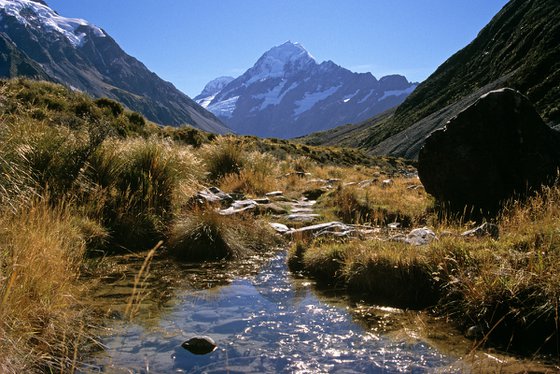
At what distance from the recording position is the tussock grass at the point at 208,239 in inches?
336

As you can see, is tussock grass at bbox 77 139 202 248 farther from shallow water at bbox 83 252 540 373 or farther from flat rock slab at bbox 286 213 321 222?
flat rock slab at bbox 286 213 321 222

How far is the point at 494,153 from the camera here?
37.6 ft

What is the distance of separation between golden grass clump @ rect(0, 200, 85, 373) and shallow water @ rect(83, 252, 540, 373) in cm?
36

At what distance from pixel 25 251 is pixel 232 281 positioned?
3.19 meters

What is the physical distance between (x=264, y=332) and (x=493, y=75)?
116m

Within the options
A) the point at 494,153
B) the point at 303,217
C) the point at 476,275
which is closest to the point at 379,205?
the point at 303,217

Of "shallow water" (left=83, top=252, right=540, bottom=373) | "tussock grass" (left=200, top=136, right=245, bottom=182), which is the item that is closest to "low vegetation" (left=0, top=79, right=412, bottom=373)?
"shallow water" (left=83, top=252, right=540, bottom=373)

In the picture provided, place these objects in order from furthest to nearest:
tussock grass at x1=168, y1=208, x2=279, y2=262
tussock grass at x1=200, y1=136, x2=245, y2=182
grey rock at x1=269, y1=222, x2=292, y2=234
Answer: tussock grass at x1=200, y1=136, x2=245, y2=182, grey rock at x1=269, y1=222, x2=292, y2=234, tussock grass at x1=168, y1=208, x2=279, y2=262

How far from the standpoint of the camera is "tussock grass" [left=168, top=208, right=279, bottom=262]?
852 centimetres

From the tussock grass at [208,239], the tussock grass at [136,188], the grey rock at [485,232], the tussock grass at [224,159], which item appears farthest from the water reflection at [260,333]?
the tussock grass at [224,159]

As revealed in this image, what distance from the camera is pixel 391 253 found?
6.59 metres

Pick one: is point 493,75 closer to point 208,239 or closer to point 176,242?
point 208,239

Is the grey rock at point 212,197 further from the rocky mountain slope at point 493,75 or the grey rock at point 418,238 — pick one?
the rocky mountain slope at point 493,75

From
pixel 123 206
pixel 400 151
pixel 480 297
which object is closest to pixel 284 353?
pixel 480 297
